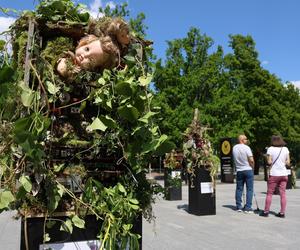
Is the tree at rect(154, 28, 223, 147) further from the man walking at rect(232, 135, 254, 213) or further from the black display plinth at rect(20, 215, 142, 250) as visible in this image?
the black display plinth at rect(20, 215, 142, 250)

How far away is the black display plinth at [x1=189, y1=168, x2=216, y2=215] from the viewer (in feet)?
31.4

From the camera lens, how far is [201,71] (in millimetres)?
27938

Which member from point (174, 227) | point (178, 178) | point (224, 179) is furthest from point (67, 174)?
point (224, 179)

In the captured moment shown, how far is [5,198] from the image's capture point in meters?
2.32

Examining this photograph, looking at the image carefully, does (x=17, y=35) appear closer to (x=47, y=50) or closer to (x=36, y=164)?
(x=47, y=50)

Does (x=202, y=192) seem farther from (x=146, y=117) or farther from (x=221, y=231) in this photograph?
(x=146, y=117)

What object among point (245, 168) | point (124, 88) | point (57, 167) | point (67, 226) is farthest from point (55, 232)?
point (245, 168)

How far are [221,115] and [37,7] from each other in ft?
86.1

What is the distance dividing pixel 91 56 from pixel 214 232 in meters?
5.46

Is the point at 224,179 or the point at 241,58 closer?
the point at 224,179

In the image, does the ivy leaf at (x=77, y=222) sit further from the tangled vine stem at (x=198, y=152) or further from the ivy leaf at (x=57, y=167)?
the tangled vine stem at (x=198, y=152)

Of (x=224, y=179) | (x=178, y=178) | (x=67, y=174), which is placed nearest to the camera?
(x=67, y=174)

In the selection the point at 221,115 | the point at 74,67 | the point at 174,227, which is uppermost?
the point at 221,115

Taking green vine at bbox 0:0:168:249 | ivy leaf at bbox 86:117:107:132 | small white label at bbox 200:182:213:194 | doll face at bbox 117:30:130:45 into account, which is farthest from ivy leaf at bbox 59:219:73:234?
small white label at bbox 200:182:213:194
